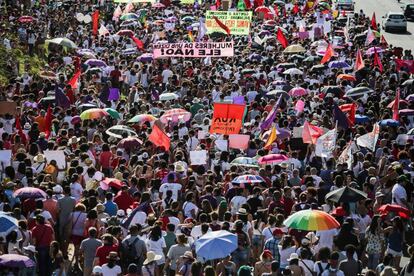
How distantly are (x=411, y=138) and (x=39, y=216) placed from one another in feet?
29.1

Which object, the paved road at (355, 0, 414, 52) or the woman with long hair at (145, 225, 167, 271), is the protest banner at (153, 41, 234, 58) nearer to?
the paved road at (355, 0, 414, 52)

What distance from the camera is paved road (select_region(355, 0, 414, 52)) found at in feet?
154

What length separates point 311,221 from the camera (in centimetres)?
1485

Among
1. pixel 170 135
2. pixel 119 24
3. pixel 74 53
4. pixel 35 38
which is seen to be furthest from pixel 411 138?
pixel 119 24

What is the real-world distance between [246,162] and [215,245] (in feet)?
18.0

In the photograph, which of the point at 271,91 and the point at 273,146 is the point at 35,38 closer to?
the point at 271,91

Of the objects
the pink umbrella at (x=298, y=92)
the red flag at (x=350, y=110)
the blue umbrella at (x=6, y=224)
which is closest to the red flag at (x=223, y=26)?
the pink umbrella at (x=298, y=92)

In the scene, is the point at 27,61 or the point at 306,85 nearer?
the point at 306,85

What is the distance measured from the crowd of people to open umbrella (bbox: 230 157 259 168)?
0.13ft

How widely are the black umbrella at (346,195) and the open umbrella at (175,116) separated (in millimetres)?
6876

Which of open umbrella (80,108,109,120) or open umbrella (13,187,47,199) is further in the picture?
open umbrella (80,108,109,120)

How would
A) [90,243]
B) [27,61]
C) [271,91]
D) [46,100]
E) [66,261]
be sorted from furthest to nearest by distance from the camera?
1. [27,61]
2. [271,91]
3. [46,100]
4. [66,261]
5. [90,243]

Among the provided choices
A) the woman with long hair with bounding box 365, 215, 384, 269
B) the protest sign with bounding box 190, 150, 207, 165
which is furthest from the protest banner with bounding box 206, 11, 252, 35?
the woman with long hair with bounding box 365, 215, 384, 269

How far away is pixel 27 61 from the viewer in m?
35.1
